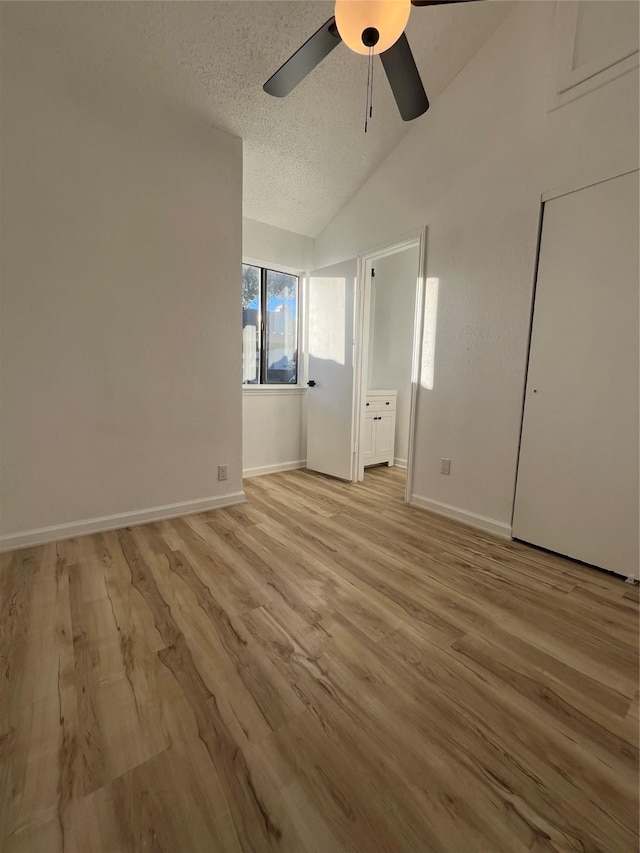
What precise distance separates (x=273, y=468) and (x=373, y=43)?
319 centimetres

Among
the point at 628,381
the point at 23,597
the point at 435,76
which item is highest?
the point at 435,76

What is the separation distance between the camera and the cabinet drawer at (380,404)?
3688 mm

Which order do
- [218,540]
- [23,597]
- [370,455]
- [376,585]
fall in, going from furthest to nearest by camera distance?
[370,455], [218,540], [376,585], [23,597]

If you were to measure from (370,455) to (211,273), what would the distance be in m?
2.41

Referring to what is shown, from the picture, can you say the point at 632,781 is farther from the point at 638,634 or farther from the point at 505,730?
the point at 638,634

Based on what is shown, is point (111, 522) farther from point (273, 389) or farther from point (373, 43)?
point (373, 43)

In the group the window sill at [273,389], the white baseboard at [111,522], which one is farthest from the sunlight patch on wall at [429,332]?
the white baseboard at [111,522]

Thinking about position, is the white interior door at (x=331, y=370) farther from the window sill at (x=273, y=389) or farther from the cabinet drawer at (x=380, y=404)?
the cabinet drawer at (x=380, y=404)

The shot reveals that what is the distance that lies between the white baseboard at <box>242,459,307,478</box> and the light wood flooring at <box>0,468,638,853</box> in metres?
1.64

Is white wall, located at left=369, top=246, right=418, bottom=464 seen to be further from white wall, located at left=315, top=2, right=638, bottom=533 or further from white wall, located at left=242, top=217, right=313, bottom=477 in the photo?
white wall, located at left=315, top=2, right=638, bottom=533

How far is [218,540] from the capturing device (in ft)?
6.97

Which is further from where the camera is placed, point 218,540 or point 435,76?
point 435,76

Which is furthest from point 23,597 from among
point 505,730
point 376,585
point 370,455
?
point 370,455

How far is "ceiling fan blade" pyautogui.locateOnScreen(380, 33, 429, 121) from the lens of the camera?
4.55 ft
